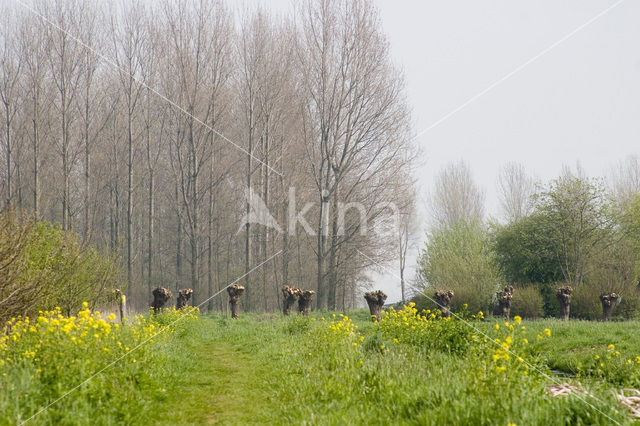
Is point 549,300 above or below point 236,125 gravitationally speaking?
below

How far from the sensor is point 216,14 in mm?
24500

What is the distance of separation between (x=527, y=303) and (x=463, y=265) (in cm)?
386

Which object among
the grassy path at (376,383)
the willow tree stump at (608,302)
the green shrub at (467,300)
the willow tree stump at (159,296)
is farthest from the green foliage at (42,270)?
the willow tree stump at (608,302)

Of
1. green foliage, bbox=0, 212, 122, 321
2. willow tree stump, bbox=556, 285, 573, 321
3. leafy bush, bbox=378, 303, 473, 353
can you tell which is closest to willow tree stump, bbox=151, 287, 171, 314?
green foliage, bbox=0, 212, 122, 321

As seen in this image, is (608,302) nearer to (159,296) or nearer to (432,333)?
(432,333)

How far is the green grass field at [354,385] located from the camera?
4.46 metres

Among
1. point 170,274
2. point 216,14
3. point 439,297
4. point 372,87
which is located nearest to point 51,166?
point 170,274

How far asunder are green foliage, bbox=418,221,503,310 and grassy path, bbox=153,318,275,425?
13896 millimetres

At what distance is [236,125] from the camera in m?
29.3

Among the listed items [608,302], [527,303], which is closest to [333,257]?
[527,303]

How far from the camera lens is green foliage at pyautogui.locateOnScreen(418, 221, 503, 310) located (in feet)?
71.8

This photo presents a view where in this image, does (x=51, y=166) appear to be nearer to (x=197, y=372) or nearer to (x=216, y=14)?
(x=216, y=14)

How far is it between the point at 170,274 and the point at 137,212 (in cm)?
487

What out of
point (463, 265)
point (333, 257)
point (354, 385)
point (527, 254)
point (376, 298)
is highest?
point (527, 254)
